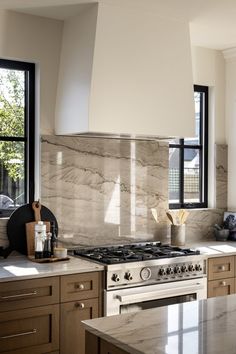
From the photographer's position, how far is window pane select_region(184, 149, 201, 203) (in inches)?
189

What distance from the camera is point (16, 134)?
3.85 meters

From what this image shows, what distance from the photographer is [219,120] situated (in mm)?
4902

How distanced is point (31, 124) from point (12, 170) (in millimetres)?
376

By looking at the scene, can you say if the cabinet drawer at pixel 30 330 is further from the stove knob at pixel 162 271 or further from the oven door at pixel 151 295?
the stove knob at pixel 162 271

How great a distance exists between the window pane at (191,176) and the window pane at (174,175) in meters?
0.10

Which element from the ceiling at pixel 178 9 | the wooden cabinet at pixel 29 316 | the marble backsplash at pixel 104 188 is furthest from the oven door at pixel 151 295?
the ceiling at pixel 178 9

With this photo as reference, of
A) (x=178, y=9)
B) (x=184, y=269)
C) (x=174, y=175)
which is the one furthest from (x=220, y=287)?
(x=178, y=9)

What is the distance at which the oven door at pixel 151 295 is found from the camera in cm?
335

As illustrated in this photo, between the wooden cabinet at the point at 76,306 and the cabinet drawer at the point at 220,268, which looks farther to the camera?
the cabinet drawer at the point at 220,268

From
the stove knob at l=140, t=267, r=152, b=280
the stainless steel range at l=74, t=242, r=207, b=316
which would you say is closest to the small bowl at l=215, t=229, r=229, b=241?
the stainless steel range at l=74, t=242, r=207, b=316

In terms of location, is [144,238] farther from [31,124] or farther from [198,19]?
[198,19]

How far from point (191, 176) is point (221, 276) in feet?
3.79

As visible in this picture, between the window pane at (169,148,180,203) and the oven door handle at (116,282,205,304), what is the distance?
1.09m

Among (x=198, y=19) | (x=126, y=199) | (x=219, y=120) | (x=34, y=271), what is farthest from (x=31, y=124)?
(x=219, y=120)
